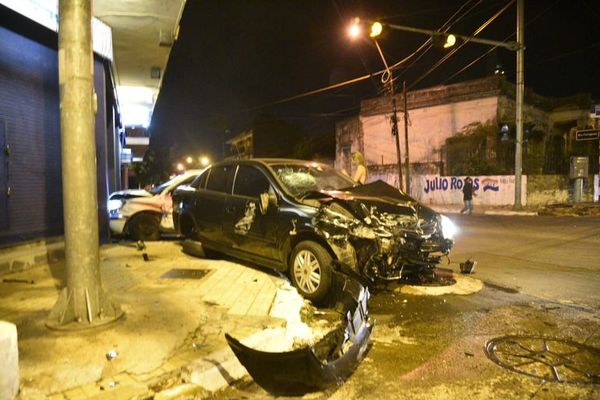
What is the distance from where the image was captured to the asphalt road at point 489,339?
360cm

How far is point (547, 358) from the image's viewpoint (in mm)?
4141

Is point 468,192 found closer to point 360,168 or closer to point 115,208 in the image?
point 360,168

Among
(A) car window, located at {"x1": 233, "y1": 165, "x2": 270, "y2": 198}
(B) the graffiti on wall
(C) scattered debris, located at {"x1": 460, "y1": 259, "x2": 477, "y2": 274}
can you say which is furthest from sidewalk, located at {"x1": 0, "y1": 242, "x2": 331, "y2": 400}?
(B) the graffiti on wall

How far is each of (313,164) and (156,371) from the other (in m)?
4.76

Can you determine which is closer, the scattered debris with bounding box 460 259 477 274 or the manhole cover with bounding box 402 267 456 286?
the manhole cover with bounding box 402 267 456 286

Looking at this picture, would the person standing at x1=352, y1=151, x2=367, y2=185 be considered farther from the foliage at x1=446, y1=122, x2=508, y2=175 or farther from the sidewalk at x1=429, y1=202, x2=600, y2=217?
the foliage at x1=446, y1=122, x2=508, y2=175

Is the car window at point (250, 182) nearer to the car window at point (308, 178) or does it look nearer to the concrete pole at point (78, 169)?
the car window at point (308, 178)

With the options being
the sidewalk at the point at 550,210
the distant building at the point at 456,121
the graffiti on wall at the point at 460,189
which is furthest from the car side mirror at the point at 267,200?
the distant building at the point at 456,121

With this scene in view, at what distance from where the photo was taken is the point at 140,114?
19922 mm

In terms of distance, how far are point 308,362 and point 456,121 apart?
29.3 meters

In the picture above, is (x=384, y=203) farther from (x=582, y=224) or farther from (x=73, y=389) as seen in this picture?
(x=582, y=224)

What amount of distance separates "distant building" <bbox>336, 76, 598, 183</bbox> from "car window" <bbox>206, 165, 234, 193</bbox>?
2170cm

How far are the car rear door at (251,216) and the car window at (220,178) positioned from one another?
200 mm

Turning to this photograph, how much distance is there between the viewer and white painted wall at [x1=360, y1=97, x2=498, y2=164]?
1143 inches
